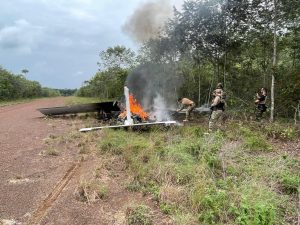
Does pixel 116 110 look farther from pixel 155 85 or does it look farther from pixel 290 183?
pixel 290 183

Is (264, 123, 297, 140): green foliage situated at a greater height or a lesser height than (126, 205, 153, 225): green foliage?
greater

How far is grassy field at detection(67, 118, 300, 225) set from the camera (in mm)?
5711

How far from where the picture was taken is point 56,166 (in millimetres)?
8781

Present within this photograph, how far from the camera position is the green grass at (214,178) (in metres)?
5.70

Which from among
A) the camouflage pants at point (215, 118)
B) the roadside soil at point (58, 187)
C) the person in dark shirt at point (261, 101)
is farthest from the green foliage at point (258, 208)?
the person in dark shirt at point (261, 101)

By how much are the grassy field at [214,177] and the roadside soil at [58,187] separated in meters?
0.27

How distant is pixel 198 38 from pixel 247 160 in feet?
47.8

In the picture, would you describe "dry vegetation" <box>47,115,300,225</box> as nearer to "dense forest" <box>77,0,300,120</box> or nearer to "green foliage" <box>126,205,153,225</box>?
"green foliage" <box>126,205,153,225</box>

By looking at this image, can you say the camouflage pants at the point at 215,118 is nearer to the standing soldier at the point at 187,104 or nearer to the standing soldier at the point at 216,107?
the standing soldier at the point at 216,107

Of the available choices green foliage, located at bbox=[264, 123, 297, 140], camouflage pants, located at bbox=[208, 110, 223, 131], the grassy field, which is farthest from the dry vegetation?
camouflage pants, located at bbox=[208, 110, 223, 131]

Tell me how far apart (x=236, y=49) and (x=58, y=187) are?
16.7 meters

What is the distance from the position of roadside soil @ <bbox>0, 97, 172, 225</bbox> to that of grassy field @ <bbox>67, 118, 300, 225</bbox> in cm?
27

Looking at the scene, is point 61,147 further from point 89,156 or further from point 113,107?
point 113,107

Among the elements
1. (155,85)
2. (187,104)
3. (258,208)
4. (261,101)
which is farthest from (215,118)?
(155,85)
